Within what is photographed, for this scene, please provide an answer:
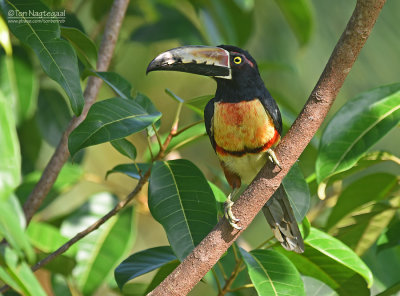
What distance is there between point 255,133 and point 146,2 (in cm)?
182

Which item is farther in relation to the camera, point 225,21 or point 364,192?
point 225,21

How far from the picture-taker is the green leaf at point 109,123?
6.73ft

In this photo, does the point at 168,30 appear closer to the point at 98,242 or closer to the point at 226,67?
the point at 226,67

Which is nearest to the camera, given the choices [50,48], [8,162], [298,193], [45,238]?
[8,162]

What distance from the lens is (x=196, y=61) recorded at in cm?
256

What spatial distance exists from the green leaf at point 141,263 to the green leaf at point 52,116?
3.91 feet

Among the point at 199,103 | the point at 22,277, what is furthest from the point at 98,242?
the point at 22,277

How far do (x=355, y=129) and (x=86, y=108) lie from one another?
1.16m

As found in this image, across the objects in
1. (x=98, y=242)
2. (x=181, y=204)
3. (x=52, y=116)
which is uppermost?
(x=181, y=204)

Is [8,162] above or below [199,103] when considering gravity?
above

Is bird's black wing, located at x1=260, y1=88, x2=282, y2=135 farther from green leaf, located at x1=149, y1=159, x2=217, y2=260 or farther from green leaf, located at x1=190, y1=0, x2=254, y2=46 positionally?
green leaf, located at x1=190, y1=0, x2=254, y2=46

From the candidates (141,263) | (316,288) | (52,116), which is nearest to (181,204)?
(141,263)

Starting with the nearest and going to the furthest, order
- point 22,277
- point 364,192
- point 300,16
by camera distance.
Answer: point 22,277, point 364,192, point 300,16

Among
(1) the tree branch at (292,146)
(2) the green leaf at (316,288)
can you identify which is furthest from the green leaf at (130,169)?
(2) the green leaf at (316,288)
